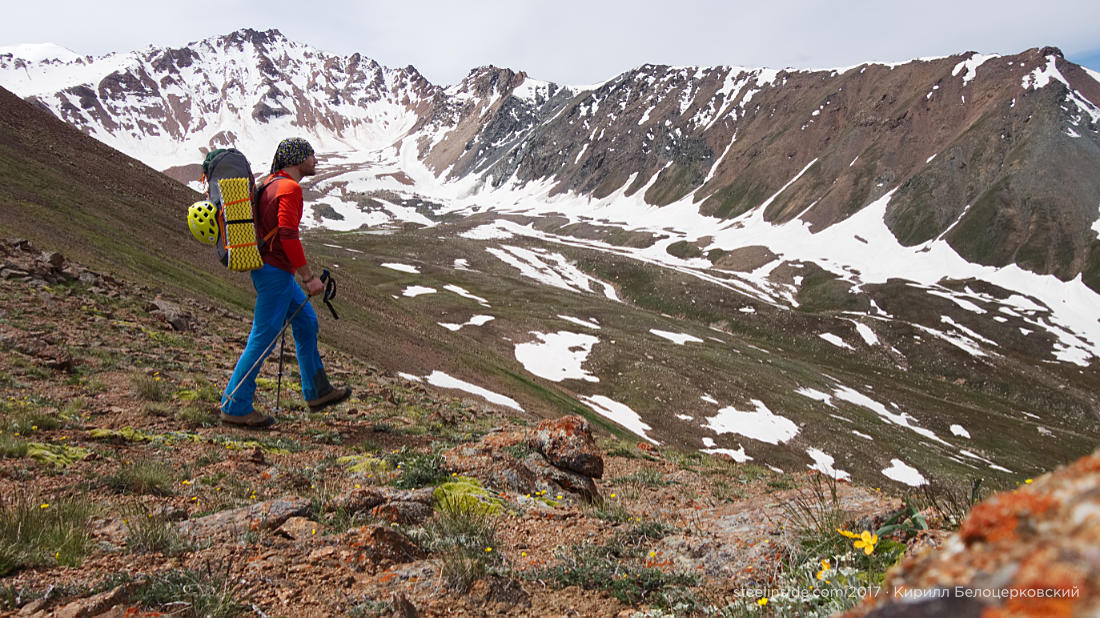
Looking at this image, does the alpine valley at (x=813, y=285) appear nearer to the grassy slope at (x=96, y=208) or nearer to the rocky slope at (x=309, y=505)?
the grassy slope at (x=96, y=208)

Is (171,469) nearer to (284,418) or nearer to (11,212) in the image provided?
(284,418)

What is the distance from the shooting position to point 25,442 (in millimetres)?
6277

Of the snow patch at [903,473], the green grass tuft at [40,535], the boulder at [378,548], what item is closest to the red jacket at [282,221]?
the green grass tuft at [40,535]

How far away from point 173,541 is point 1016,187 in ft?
532

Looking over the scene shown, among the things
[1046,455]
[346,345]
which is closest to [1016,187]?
[1046,455]

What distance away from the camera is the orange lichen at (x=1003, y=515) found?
138cm

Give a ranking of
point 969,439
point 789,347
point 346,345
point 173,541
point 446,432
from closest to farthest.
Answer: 1. point 173,541
2. point 446,432
3. point 346,345
4. point 969,439
5. point 789,347

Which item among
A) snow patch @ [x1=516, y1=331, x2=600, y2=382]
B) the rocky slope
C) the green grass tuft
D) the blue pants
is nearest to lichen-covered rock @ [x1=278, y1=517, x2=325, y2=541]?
the rocky slope

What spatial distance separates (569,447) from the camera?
8336mm

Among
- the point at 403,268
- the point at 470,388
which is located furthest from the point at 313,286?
the point at 403,268

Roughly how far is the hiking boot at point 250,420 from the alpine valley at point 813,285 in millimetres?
16053

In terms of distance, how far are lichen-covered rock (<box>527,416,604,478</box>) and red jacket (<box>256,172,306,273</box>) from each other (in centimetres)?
452

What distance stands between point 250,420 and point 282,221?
3.45 meters

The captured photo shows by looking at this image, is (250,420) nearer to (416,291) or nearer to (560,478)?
(560,478)
